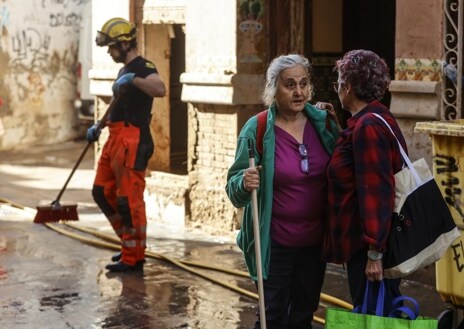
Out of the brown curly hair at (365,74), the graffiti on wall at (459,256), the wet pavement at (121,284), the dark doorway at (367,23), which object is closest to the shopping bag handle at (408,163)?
the brown curly hair at (365,74)

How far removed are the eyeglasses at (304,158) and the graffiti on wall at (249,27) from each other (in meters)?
4.56

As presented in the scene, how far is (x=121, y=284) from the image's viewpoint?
809 centimetres

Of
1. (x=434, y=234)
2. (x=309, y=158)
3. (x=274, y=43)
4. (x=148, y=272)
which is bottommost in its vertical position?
(x=148, y=272)

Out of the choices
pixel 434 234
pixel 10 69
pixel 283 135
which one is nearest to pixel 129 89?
pixel 283 135

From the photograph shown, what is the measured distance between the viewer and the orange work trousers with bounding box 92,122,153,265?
8516 millimetres

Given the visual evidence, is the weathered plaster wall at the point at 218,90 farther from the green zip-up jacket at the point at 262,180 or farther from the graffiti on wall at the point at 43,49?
the graffiti on wall at the point at 43,49

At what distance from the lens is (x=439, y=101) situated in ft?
25.5

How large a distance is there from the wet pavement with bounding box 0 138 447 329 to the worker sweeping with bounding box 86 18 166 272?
0.97 ft

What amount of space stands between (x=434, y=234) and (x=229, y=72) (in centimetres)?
506

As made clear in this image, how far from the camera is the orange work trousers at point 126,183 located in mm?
8516

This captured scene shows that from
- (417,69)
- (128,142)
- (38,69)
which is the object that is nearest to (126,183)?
(128,142)

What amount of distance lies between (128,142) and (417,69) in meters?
2.41

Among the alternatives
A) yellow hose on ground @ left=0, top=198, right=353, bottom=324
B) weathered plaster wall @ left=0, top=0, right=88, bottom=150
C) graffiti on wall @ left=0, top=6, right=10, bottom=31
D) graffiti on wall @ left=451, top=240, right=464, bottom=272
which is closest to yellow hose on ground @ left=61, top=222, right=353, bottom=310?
yellow hose on ground @ left=0, top=198, right=353, bottom=324

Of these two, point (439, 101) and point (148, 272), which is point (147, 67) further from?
point (439, 101)
